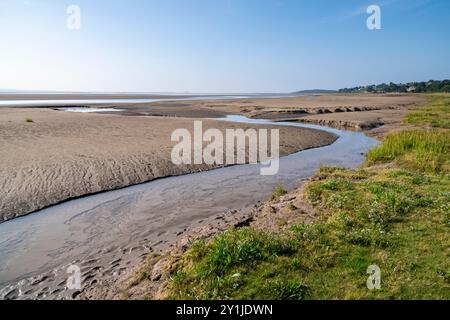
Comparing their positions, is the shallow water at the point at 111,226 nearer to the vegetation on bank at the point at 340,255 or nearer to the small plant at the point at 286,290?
the vegetation on bank at the point at 340,255

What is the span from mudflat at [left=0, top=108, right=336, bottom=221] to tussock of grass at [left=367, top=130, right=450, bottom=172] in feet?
22.1

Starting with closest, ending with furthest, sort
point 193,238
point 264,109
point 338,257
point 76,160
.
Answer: point 338,257 < point 193,238 < point 76,160 < point 264,109

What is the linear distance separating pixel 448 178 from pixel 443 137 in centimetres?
849

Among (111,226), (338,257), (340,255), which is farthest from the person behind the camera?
(111,226)

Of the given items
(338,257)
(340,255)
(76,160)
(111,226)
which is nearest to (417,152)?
(340,255)

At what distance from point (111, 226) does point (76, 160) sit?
811 centimetres

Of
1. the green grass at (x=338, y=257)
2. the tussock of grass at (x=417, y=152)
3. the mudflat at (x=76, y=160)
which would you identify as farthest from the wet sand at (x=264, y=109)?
the green grass at (x=338, y=257)

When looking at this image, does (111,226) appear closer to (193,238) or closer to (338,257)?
(193,238)

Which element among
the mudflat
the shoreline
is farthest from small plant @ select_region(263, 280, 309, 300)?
the mudflat

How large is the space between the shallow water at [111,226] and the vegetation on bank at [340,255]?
2.69m

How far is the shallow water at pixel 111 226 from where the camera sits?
8.51 m

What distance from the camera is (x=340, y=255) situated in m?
7.73

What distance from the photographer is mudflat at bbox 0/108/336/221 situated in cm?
1391
